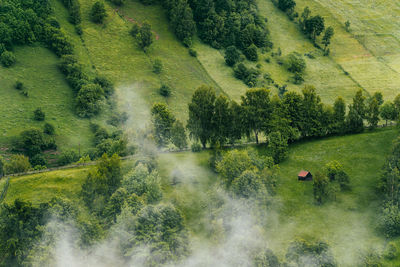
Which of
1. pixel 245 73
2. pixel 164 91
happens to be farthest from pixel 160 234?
pixel 245 73

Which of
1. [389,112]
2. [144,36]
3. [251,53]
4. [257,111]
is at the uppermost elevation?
[389,112]

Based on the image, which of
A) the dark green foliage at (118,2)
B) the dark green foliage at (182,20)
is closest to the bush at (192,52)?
the dark green foliage at (182,20)

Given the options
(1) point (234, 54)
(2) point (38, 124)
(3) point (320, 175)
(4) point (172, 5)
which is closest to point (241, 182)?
(3) point (320, 175)

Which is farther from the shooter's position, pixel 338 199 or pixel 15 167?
pixel 15 167

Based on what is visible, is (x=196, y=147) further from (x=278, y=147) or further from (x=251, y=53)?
(x=251, y=53)

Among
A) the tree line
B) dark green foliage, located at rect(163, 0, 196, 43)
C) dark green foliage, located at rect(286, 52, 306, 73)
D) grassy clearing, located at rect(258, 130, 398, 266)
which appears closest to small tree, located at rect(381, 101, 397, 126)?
the tree line

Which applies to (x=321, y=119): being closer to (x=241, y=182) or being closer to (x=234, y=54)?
(x=241, y=182)

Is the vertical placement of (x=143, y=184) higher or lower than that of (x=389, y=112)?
lower
